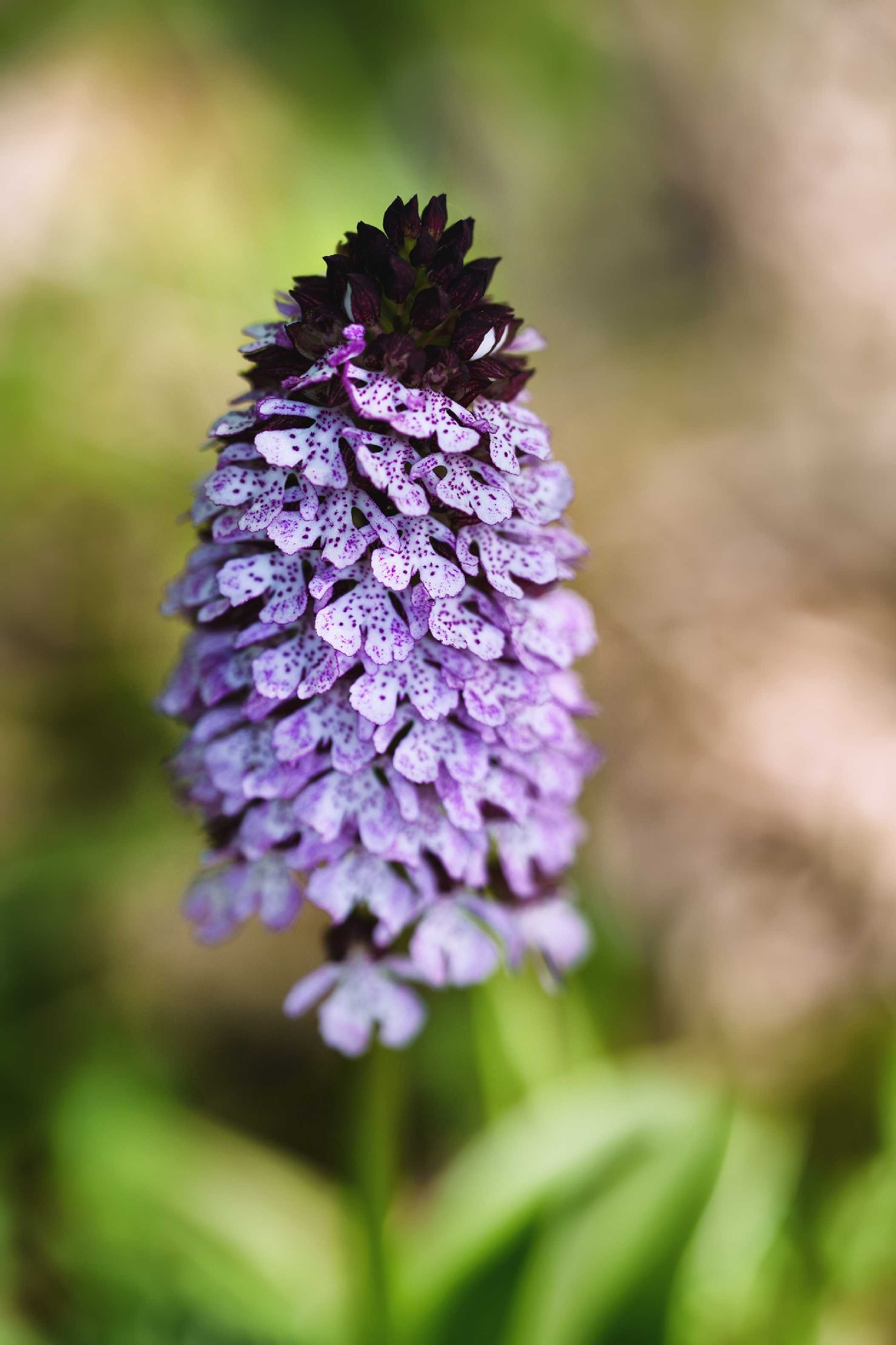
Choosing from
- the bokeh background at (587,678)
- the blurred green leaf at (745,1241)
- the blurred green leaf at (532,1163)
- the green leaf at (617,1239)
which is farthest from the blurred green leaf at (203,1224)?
the blurred green leaf at (745,1241)

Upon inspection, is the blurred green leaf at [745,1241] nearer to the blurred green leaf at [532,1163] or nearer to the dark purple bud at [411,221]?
the blurred green leaf at [532,1163]

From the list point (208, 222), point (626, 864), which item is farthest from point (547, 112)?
point (626, 864)

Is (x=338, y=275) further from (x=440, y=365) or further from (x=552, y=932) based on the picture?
(x=552, y=932)

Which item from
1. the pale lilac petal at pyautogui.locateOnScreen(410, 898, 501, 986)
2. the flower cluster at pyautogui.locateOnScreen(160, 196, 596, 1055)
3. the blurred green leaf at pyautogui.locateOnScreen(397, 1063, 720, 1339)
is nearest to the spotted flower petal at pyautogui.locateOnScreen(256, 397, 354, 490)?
the flower cluster at pyautogui.locateOnScreen(160, 196, 596, 1055)

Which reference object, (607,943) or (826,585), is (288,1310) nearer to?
(607,943)

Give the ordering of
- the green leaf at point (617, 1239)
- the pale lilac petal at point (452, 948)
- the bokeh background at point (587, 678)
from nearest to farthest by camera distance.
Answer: the pale lilac petal at point (452, 948) → the green leaf at point (617, 1239) → the bokeh background at point (587, 678)

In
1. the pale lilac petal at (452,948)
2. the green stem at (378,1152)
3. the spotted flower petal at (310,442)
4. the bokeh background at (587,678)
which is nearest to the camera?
the spotted flower petal at (310,442)

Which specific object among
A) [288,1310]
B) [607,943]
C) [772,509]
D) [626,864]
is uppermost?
[772,509]

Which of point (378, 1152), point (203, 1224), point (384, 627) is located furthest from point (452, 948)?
point (203, 1224)
